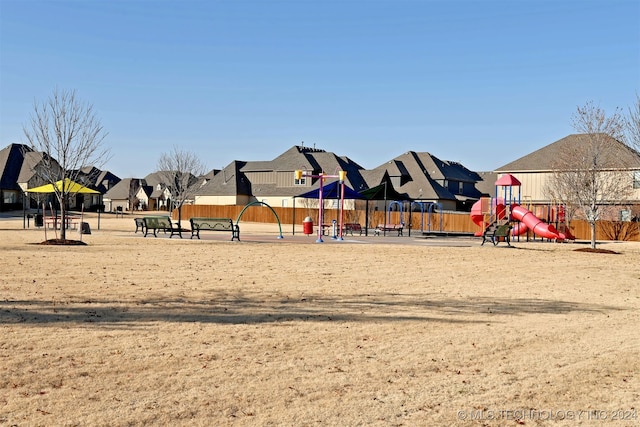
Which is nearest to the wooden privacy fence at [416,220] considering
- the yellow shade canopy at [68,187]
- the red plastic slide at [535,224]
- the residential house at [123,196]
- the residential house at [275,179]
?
the red plastic slide at [535,224]

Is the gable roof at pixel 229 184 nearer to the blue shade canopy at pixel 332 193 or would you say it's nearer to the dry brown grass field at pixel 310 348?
the blue shade canopy at pixel 332 193

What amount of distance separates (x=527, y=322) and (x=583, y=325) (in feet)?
2.75

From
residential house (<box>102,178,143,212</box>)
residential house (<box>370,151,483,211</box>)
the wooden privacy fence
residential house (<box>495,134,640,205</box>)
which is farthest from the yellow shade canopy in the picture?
residential house (<box>102,178,143,212</box>)

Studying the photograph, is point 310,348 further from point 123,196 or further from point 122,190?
point 122,190

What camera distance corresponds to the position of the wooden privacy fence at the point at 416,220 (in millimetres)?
44406

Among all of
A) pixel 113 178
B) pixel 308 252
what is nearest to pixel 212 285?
pixel 308 252

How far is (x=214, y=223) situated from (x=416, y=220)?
26.1 m

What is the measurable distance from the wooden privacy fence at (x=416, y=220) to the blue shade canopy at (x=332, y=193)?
2.73 metres

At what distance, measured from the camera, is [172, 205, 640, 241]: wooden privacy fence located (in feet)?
146

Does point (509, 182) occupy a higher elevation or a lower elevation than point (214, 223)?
higher

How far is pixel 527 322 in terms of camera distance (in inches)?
431

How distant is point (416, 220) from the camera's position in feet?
179

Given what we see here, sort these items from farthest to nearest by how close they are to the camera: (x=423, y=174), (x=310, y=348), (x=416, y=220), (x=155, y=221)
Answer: (x=423, y=174) → (x=416, y=220) → (x=155, y=221) → (x=310, y=348)

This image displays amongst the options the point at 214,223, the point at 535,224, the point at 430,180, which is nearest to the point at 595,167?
the point at 535,224
